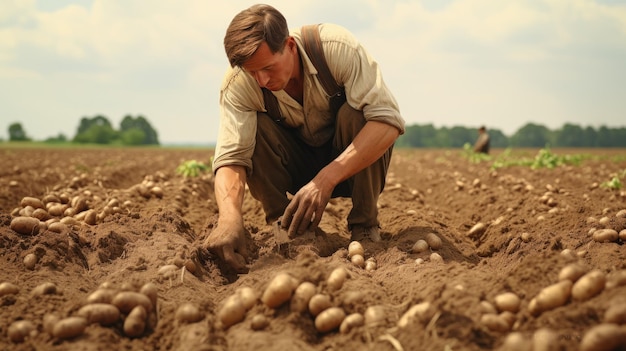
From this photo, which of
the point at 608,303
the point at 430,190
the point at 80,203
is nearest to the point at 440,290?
the point at 608,303

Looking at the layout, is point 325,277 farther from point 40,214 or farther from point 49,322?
point 40,214

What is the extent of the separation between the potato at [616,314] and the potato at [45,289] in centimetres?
243

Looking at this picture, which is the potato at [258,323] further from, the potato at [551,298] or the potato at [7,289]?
the potato at [7,289]

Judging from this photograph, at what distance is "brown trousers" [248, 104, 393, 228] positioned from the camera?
13.2 feet

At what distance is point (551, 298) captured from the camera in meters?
2.09

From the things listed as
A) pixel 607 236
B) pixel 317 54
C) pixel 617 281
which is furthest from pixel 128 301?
pixel 607 236

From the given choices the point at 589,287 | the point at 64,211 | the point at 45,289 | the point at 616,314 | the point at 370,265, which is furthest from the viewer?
the point at 64,211

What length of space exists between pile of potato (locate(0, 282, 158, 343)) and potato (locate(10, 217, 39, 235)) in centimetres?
138

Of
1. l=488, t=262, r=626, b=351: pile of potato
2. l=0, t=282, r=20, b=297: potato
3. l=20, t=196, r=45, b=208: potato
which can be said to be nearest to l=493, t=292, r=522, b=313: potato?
l=488, t=262, r=626, b=351: pile of potato

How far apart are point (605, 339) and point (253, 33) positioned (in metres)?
2.59

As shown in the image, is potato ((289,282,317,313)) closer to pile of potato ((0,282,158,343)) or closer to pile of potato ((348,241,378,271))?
pile of potato ((0,282,158,343))


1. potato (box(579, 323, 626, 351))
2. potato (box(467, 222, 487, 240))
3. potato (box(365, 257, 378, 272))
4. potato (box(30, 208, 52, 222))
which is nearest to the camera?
potato (box(579, 323, 626, 351))

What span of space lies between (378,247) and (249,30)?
5.65ft

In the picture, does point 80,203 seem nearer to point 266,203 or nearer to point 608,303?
point 266,203
